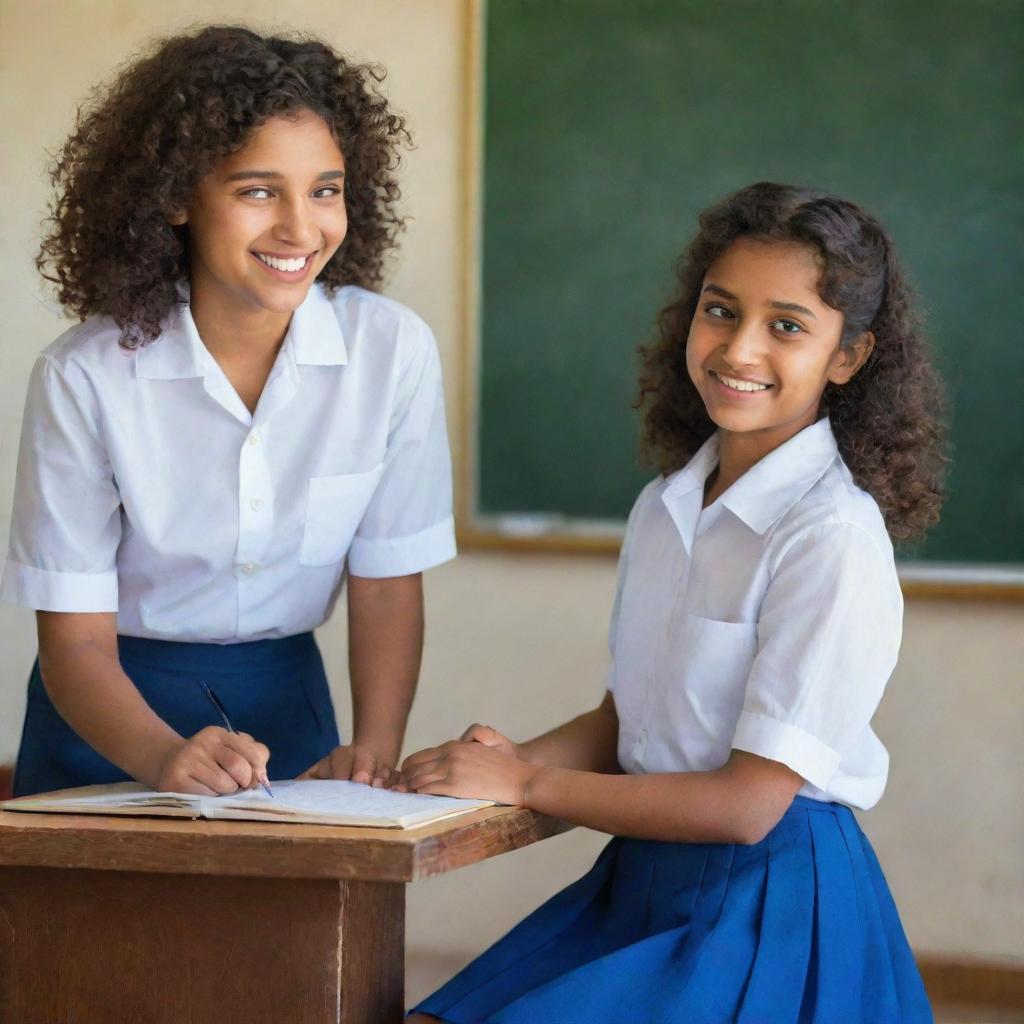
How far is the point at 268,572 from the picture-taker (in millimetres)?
1858

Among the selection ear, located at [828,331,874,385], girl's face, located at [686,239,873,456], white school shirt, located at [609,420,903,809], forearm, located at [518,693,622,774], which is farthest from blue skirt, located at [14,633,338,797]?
ear, located at [828,331,874,385]

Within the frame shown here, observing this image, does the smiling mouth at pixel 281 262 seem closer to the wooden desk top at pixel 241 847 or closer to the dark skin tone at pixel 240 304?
the dark skin tone at pixel 240 304

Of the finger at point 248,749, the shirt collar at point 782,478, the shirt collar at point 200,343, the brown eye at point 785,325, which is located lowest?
the finger at point 248,749

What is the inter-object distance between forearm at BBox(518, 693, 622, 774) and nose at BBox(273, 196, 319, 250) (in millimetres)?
654

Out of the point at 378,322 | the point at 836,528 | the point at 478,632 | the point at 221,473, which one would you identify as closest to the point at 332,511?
the point at 221,473

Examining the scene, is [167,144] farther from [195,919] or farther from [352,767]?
[195,919]

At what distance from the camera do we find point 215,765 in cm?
148

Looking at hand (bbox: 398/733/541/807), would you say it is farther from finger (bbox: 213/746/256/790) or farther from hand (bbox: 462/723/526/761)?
finger (bbox: 213/746/256/790)

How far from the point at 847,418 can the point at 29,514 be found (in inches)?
39.5

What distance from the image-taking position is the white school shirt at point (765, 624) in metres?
1.50

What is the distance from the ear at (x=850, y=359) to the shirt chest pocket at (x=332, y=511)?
1.96 ft

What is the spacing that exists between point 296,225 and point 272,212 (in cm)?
4

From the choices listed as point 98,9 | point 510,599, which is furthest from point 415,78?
point 510,599

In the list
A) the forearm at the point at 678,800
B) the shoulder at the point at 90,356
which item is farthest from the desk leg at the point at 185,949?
the shoulder at the point at 90,356
